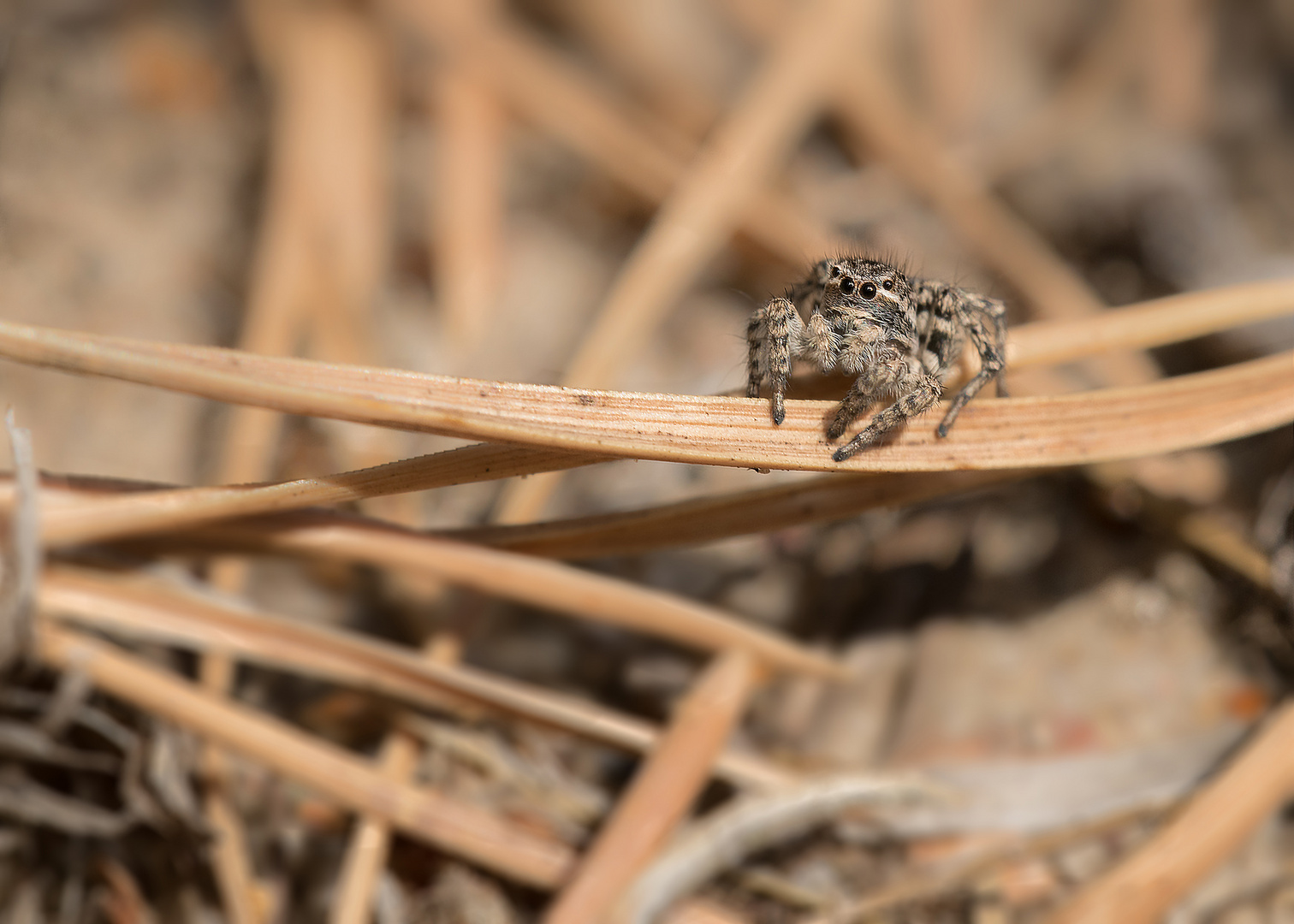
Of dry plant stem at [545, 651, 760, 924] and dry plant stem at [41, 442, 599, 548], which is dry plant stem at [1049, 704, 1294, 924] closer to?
dry plant stem at [545, 651, 760, 924]

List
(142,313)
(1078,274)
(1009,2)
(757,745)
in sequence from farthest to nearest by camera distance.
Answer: (1009,2)
(1078,274)
(142,313)
(757,745)

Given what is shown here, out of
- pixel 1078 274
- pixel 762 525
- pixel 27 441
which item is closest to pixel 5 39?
pixel 27 441

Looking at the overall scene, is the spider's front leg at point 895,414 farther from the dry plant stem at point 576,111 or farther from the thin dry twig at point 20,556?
the dry plant stem at point 576,111

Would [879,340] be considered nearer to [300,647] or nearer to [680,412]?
[680,412]

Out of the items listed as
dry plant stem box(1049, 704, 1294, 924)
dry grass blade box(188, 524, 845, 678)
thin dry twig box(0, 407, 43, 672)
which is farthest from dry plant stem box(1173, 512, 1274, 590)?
thin dry twig box(0, 407, 43, 672)

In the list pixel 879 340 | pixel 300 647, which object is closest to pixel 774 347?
pixel 879 340

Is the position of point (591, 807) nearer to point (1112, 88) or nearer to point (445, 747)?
point (445, 747)
